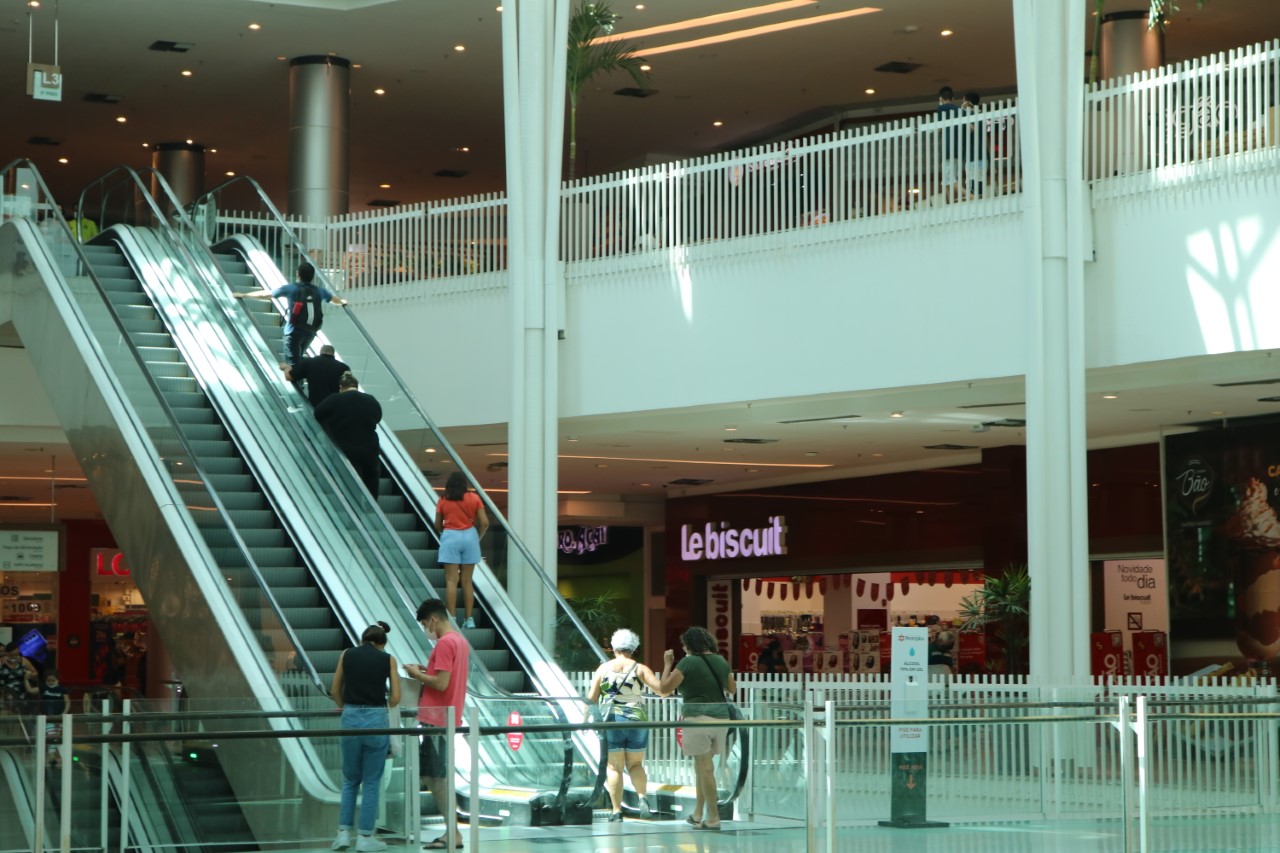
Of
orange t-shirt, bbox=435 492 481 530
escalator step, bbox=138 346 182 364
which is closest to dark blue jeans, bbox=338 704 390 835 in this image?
orange t-shirt, bbox=435 492 481 530

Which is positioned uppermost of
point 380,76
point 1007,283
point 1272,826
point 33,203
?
point 380,76

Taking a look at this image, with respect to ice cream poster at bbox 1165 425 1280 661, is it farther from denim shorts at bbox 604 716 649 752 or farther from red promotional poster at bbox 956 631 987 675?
denim shorts at bbox 604 716 649 752

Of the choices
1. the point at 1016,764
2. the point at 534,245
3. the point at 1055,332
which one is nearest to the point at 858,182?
the point at 1055,332

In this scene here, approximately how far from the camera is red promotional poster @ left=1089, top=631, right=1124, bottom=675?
2048cm

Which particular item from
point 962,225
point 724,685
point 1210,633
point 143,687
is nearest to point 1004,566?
point 1210,633

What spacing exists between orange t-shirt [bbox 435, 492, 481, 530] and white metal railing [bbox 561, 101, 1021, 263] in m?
4.85

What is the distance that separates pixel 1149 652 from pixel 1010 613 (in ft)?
9.13

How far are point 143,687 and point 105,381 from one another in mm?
18615

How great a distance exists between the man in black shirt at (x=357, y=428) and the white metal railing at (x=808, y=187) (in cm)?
435

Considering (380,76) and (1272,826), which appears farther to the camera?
(380,76)

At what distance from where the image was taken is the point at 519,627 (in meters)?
13.6

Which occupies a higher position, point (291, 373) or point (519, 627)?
point (291, 373)

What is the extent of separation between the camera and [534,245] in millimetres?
17531

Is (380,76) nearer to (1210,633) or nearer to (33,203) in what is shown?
(33,203)
